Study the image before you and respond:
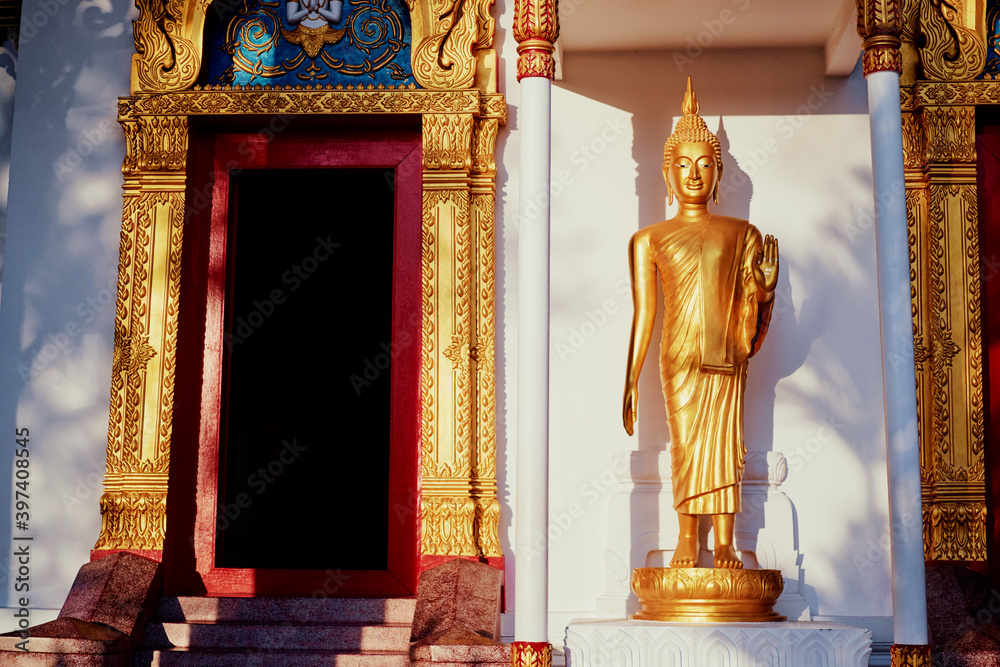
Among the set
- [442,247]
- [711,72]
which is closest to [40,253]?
[442,247]

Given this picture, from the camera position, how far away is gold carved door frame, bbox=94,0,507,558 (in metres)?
5.83

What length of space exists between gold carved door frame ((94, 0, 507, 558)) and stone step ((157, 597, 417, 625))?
12.9 inches

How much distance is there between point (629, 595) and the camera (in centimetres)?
569

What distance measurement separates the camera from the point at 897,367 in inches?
199

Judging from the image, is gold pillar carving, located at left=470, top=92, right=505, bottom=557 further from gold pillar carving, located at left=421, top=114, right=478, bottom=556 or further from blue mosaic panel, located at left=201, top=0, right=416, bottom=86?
blue mosaic panel, located at left=201, top=0, right=416, bottom=86

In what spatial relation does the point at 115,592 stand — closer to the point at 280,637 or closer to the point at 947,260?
the point at 280,637

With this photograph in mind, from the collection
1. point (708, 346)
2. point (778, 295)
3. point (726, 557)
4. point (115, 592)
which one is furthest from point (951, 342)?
point (115, 592)

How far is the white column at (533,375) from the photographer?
4.72 metres

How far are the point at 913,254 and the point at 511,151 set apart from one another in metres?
2.19

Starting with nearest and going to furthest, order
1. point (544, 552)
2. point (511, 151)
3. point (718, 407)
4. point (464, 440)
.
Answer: point (544, 552)
point (718, 407)
point (464, 440)
point (511, 151)

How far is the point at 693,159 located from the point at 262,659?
10.5 ft

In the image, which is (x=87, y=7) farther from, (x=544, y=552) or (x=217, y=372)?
(x=544, y=552)

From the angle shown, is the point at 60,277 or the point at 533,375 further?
the point at 60,277

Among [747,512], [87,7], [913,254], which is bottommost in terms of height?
[747,512]
